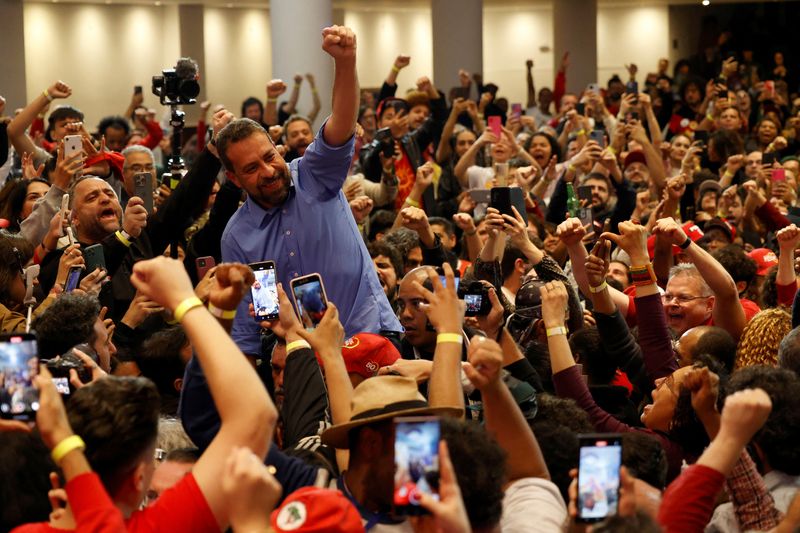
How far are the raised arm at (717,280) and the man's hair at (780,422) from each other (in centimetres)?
151

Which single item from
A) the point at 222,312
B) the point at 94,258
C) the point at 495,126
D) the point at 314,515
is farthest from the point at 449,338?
the point at 495,126

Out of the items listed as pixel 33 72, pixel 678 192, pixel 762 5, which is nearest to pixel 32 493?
pixel 678 192

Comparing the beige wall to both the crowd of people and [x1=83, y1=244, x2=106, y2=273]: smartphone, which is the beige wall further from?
[x1=83, y1=244, x2=106, y2=273]: smartphone

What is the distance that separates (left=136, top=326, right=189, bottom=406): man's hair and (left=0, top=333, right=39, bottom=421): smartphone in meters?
1.40

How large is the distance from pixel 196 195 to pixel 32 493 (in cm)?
264

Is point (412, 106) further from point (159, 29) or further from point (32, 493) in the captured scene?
point (159, 29)

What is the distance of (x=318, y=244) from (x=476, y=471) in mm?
1989

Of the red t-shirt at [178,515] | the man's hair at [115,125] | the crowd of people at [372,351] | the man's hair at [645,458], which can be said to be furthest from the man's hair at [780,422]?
the man's hair at [115,125]

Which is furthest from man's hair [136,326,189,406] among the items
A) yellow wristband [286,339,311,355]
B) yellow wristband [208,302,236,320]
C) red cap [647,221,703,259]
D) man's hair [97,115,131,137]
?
man's hair [97,115,131,137]

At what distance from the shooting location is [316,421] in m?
3.34

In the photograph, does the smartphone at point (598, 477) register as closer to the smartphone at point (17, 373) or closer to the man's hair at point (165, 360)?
the smartphone at point (17, 373)

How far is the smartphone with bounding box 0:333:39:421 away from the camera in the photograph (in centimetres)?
271

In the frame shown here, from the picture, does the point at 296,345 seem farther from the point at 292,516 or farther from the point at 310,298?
the point at 292,516

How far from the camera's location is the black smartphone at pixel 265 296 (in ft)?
12.9
